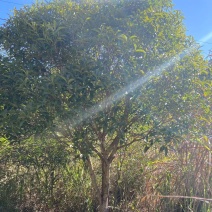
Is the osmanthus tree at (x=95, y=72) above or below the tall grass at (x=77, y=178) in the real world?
above

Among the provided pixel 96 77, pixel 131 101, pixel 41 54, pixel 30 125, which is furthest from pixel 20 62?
pixel 131 101

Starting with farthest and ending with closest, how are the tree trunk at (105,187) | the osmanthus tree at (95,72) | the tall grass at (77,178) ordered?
the tall grass at (77,178) < the tree trunk at (105,187) < the osmanthus tree at (95,72)

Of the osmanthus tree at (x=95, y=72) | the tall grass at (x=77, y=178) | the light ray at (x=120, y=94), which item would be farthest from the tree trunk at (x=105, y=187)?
the light ray at (x=120, y=94)

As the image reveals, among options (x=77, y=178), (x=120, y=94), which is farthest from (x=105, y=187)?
(x=120, y=94)

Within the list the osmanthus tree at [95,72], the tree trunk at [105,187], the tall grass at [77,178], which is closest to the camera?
the osmanthus tree at [95,72]

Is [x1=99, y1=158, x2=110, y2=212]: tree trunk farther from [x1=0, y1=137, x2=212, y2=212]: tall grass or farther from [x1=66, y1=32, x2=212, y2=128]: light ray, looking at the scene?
[x1=66, y1=32, x2=212, y2=128]: light ray

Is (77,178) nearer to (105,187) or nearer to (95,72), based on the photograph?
A: (105,187)

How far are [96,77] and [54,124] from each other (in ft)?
1.98

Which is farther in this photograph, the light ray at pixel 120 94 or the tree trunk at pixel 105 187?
the tree trunk at pixel 105 187

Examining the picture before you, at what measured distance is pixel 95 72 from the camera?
104 inches

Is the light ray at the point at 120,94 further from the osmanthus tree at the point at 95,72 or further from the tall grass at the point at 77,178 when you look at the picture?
the tall grass at the point at 77,178

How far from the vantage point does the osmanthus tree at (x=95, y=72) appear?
260 cm

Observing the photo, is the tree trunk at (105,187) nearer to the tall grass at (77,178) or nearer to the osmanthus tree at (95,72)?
the tall grass at (77,178)

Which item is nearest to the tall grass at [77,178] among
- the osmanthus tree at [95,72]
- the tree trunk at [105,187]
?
the tree trunk at [105,187]
